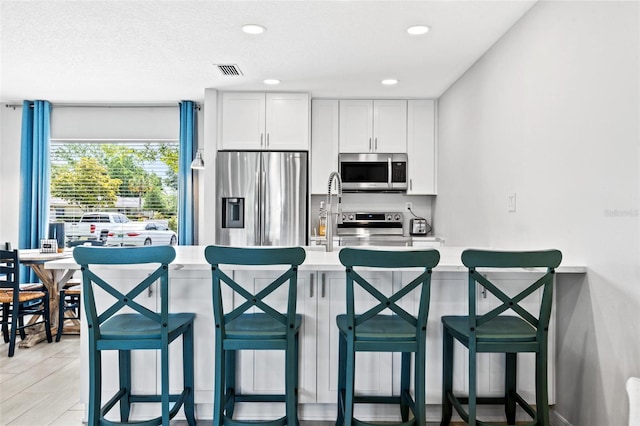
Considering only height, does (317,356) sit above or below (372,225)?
below

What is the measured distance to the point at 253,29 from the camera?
2896 millimetres

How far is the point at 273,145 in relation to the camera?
14.5 feet

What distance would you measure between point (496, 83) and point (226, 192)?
2694mm

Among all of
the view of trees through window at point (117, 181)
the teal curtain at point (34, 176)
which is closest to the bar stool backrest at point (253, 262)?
the view of trees through window at point (117, 181)

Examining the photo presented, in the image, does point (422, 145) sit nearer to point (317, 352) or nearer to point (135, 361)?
point (317, 352)

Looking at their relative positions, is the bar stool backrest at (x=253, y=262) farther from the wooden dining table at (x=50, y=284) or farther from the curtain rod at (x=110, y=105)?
the curtain rod at (x=110, y=105)

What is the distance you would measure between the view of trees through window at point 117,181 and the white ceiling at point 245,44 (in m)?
0.94

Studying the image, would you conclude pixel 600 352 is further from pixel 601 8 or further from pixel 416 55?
pixel 416 55

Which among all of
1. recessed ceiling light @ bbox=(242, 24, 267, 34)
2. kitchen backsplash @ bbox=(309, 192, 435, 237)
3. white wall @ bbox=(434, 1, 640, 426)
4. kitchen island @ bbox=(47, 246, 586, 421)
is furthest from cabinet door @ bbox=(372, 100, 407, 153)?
kitchen island @ bbox=(47, 246, 586, 421)

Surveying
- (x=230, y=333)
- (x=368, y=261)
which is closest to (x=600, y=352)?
(x=368, y=261)

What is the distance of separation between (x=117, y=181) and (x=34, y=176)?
0.89 metres

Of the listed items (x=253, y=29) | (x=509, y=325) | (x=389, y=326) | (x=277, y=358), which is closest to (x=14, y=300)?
(x=277, y=358)

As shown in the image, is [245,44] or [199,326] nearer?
[199,326]

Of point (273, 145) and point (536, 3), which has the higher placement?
point (536, 3)
